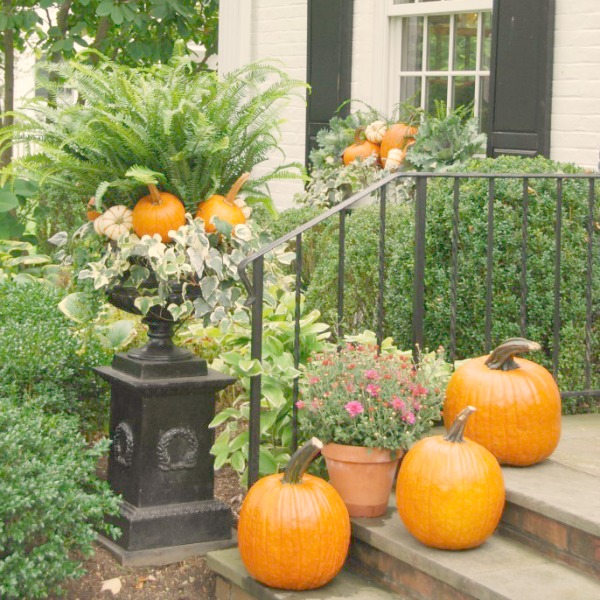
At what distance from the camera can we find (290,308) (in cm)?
465

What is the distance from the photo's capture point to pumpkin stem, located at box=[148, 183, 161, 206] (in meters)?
3.78

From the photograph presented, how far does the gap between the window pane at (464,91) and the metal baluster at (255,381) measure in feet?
11.0

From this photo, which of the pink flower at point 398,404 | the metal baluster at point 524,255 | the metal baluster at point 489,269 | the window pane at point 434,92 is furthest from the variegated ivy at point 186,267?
the window pane at point 434,92

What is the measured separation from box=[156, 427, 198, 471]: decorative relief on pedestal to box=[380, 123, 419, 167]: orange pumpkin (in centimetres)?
313

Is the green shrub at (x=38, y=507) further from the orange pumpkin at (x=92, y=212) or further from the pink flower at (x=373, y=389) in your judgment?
the pink flower at (x=373, y=389)

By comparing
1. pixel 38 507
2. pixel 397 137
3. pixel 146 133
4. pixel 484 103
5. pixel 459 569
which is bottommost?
pixel 459 569

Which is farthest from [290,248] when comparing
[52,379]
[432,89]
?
[52,379]

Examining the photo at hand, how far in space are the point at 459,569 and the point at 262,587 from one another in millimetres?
656

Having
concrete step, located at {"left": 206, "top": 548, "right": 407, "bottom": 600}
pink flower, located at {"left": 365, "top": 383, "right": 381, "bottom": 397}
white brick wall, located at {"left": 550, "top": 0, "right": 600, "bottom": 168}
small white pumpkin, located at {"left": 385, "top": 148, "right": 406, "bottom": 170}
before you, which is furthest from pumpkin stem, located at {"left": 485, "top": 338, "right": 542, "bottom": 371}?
small white pumpkin, located at {"left": 385, "top": 148, "right": 406, "bottom": 170}

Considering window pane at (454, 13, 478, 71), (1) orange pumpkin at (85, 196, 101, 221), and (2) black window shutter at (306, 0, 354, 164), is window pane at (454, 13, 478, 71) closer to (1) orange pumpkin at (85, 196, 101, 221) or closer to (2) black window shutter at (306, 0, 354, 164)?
(2) black window shutter at (306, 0, 354, 164)

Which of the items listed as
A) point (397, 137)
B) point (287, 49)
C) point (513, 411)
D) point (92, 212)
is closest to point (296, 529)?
point (513, 411)

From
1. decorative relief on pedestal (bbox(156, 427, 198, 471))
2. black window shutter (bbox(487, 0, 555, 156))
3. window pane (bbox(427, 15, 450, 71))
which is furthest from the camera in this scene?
window pane (bbox(427, 15, 450, 71))

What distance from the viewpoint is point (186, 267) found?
12.3ft

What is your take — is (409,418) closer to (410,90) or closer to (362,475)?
(362,475)
